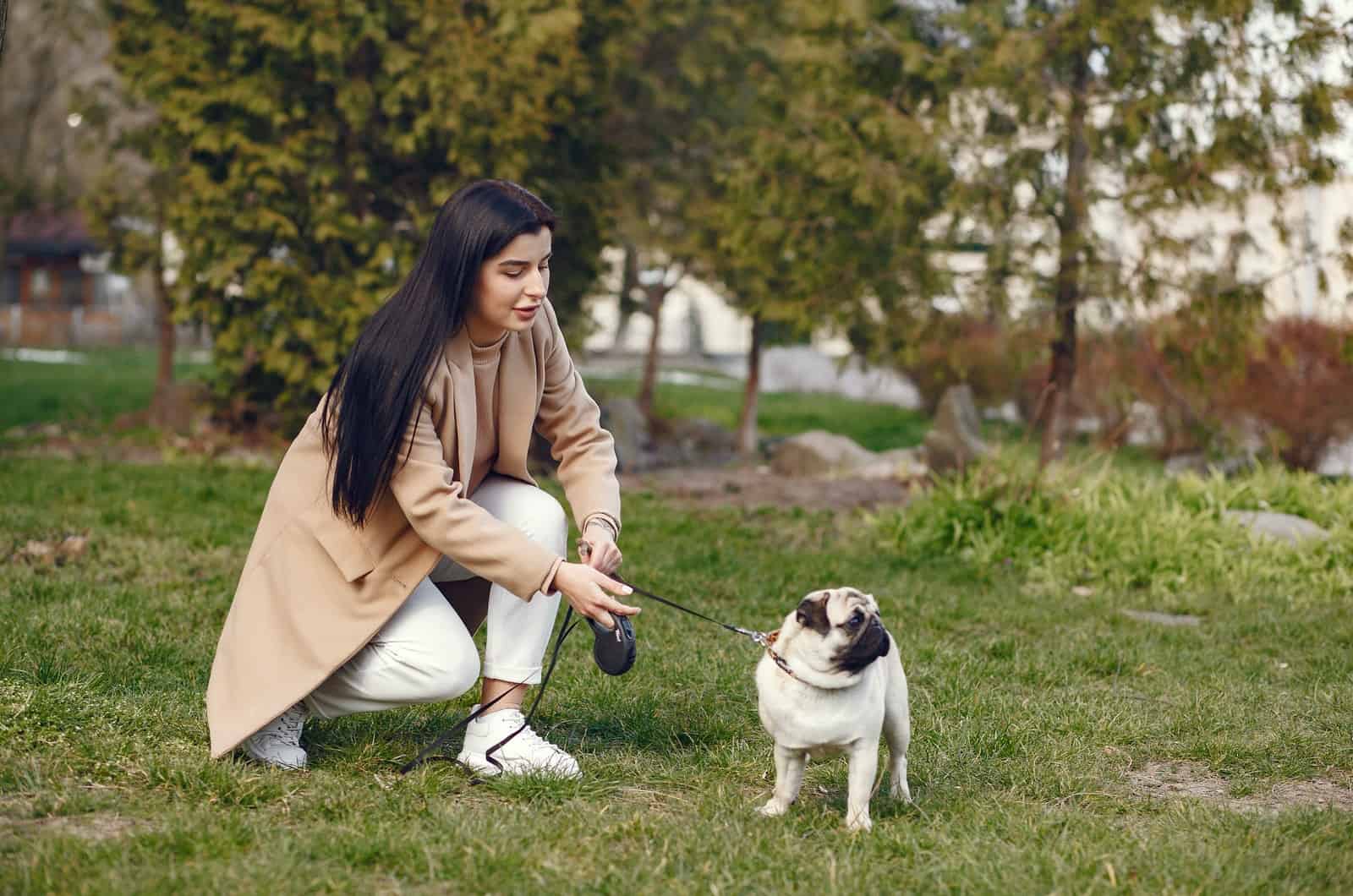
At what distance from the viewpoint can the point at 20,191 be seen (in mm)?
15117

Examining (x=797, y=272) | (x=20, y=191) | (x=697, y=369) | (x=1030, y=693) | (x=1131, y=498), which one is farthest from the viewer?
(x=697, y=369)

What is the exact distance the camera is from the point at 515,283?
11.4 feet

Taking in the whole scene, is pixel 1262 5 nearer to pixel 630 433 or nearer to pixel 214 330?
pixel 630 433

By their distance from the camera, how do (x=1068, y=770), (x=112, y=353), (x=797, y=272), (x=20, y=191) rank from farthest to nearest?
(x=112, y=353), (x=20, y=191), (x=797, y=272), (x=1068, y=770)

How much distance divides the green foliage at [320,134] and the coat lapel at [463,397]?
646 centimetres

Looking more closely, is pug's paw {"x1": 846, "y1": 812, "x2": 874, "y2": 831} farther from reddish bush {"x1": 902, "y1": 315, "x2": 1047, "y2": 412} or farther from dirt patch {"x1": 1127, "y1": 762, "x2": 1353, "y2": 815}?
reddish bush {"x1": 902, "y1": 315, "x2": 1047, "y2": 412}

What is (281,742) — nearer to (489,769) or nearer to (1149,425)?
(489,769)

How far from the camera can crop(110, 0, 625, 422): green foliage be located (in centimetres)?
982

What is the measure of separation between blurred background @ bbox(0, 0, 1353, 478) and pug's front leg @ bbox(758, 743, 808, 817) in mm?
5524

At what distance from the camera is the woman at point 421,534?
11.2 ft

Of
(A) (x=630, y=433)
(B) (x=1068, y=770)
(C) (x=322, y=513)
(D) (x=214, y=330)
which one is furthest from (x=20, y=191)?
(B) (x=1068, y=770)

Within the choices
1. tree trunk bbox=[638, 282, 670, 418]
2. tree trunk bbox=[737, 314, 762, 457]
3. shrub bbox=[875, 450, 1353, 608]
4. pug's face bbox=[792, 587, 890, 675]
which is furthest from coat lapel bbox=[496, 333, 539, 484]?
tree trunk bbox=[638, 282, 670, 418]

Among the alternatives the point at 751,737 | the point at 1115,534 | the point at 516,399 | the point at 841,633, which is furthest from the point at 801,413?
the point at 841,633

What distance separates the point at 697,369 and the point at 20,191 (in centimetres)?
1687
